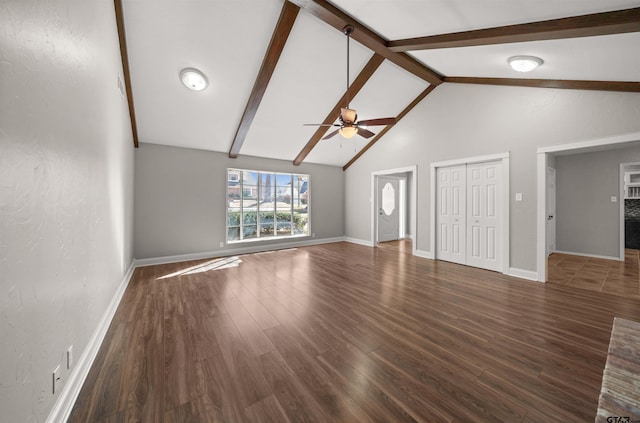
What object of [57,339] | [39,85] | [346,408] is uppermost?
[39,85]

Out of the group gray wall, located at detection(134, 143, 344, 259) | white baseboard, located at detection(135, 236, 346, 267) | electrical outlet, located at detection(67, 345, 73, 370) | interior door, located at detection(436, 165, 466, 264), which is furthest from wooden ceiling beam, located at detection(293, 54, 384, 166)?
electrical outlet, located at detection(67, 345, 73, 370)

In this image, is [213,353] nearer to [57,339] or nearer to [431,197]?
[57,339]

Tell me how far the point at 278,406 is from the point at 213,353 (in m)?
0.83

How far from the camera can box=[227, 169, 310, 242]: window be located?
6.10m

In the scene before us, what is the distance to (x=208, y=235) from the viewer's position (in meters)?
5.62

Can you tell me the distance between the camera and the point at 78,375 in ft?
5.34

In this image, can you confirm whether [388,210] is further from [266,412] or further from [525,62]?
[266,412]

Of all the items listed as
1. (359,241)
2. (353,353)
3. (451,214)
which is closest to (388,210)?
(359,241)

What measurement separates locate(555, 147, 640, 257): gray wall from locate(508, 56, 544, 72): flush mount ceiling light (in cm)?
375

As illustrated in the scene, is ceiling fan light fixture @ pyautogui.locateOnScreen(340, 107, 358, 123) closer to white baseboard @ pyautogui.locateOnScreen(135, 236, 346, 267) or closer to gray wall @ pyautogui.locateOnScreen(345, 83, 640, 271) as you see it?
gray wall @ pyautogui.locateOnScreen(345, 83, 640, 271)

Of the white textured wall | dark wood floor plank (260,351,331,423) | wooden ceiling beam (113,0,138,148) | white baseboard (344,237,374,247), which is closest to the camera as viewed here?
the white textured wall

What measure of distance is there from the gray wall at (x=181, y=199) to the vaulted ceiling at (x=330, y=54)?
0.35 meters

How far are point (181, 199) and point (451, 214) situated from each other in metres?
5.92

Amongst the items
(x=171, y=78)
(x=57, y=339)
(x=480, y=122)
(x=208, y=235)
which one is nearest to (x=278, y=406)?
(x=57, y=339)
